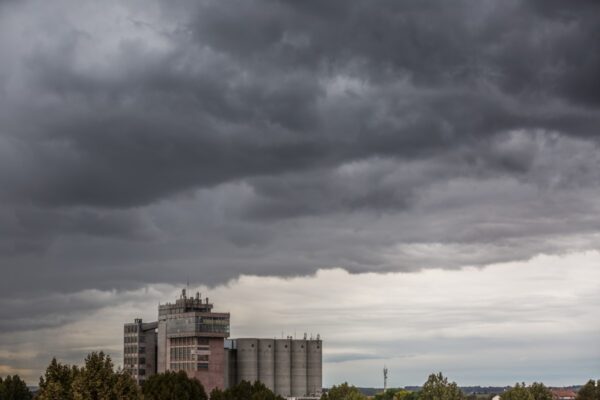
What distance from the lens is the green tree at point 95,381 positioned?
14588 centimetres

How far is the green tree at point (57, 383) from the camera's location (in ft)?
491

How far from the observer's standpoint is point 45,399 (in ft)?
490

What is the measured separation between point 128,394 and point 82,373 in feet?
25.8

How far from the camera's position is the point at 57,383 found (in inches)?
5915

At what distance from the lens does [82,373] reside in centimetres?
14812

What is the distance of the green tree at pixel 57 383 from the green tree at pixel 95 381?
3344 mm

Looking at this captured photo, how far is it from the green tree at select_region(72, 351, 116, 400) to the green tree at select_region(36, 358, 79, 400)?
334 centimetres

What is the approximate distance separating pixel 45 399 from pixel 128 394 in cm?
1334

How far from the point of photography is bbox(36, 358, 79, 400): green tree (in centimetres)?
14975

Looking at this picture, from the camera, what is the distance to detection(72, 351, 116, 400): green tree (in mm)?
145875

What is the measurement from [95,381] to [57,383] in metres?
7.51

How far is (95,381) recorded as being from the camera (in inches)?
5782

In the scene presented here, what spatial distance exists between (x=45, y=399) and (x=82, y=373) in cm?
742
